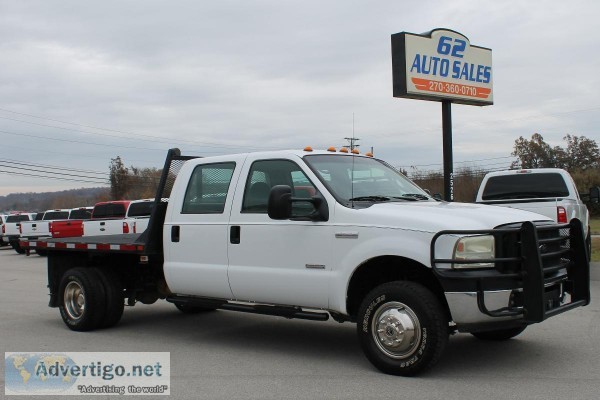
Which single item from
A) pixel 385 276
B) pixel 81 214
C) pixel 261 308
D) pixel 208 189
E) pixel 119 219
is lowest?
pixel 261 308

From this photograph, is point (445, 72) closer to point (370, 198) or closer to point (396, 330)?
point (370, 198)

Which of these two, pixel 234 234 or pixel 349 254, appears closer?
pixel 349 254

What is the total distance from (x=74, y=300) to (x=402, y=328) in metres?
4.58

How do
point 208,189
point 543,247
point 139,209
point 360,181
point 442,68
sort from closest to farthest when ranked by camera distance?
1. point 543,247
2. point 360,181
3. point 208,189
4. point 442,68
5. point 139,209

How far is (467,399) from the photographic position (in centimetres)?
507

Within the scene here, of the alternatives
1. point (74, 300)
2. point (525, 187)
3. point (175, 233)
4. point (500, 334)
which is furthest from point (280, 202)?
point (525, 187)

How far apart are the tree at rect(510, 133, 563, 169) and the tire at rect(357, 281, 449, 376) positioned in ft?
269

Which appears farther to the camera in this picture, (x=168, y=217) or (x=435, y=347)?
(x=168, y=217)

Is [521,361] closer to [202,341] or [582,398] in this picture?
[582,398]

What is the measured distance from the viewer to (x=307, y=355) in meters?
6.75

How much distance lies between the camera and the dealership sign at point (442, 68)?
62.8ft

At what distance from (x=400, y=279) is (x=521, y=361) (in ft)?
4.49

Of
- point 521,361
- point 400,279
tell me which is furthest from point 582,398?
point 400,279

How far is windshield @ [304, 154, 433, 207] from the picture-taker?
6449mm
